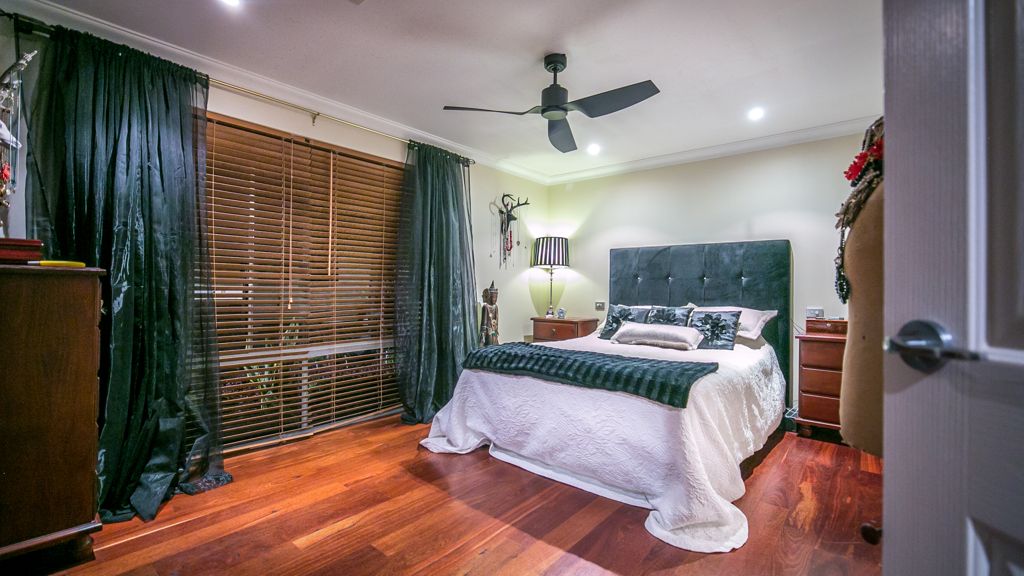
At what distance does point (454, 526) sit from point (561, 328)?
279 centimetres

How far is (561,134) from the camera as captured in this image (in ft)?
9.46

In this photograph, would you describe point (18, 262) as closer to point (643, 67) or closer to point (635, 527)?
point (635, 527)

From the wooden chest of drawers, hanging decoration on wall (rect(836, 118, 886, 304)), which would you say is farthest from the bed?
the wooden chest of drawers

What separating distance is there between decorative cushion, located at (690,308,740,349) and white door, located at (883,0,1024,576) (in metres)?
2.92

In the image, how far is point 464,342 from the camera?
4027mm

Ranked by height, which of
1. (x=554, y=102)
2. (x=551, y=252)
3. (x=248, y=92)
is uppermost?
(x=248, y=92)

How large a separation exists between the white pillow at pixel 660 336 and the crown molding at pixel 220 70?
236 cm

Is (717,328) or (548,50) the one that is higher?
(548,50)

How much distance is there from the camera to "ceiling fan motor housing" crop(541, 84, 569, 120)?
261 cm

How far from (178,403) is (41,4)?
2112mm

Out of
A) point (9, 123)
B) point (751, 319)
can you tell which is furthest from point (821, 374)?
point (9, 123)

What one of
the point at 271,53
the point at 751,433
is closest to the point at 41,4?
the point at 271,53

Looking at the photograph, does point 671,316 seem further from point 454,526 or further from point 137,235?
point 137,235

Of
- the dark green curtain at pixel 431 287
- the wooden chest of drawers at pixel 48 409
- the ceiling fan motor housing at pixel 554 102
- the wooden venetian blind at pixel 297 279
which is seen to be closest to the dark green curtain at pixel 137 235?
the wooden venetian blind at pixel 297 279
